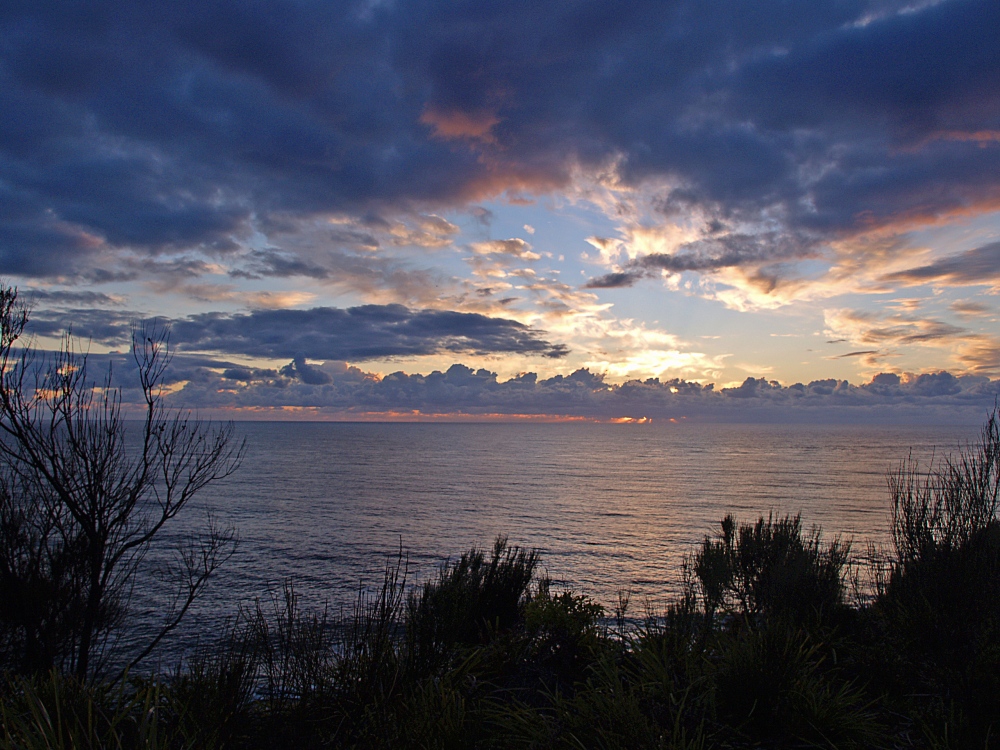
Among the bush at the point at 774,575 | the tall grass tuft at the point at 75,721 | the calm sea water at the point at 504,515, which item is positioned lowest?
the calm sea water at the point at 504,515

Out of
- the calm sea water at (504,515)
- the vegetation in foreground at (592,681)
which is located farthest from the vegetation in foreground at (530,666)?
the calm sea water at (504,515)

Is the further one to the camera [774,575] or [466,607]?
[774,575]

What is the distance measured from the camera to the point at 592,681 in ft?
23.0

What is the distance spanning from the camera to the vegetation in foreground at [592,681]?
490 cm

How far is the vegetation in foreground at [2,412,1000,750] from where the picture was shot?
490cm

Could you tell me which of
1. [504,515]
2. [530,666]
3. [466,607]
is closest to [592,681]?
[530,666]

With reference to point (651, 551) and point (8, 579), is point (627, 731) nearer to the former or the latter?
point (8, 579)

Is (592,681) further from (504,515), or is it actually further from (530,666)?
(504,515)

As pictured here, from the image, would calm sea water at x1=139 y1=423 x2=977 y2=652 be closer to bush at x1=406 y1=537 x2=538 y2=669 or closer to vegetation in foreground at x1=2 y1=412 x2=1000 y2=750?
vegetation in foreground at x1=2 y1=412 x2=1000 y2=750

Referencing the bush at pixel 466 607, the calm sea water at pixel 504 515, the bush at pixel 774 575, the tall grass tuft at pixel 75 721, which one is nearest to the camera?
the tall grass tuft at pixel 75 721

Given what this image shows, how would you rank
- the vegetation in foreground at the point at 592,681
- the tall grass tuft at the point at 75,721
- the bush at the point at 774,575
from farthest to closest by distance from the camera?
the bush at the point at 774,575 < the vegetation in foreground at the point at 592,681 < the tall grass tuft at the point at 75,721

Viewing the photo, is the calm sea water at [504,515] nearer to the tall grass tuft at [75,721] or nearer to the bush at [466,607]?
the bush at [466,607]

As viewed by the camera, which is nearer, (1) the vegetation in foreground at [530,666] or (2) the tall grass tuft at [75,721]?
(2) the tall grass tuft at [75,721]

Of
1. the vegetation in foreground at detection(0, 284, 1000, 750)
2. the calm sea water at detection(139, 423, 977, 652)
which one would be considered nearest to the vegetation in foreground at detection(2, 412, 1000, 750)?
the vegetation in foreground at detection(0, 284, 1000, 750)
